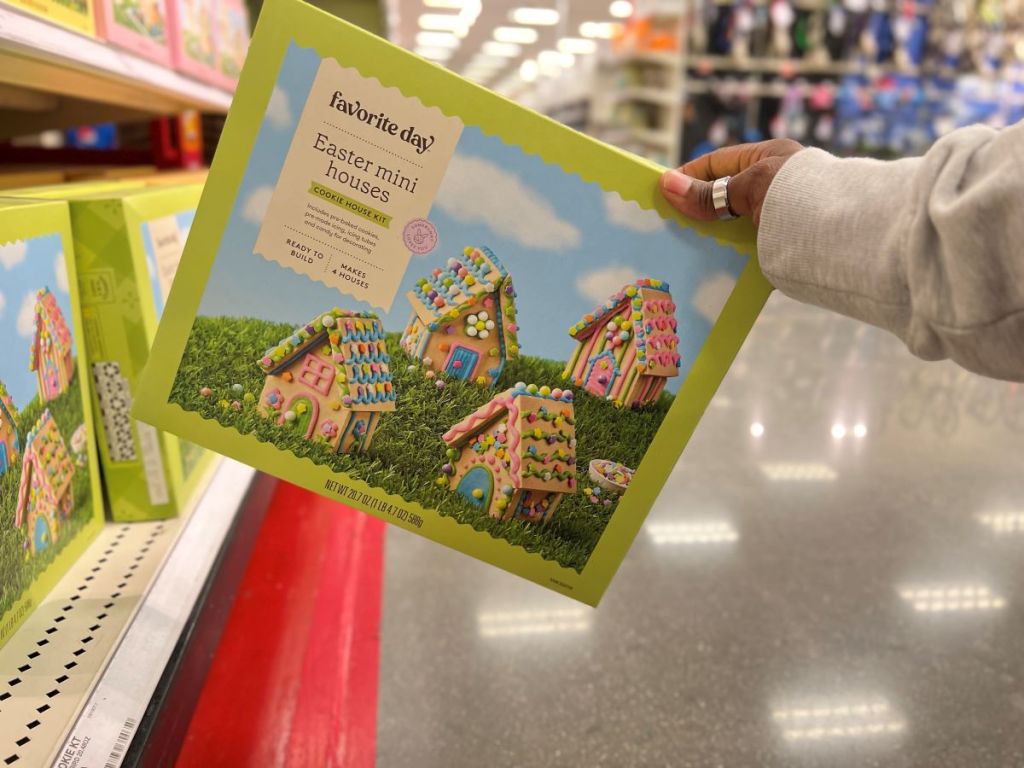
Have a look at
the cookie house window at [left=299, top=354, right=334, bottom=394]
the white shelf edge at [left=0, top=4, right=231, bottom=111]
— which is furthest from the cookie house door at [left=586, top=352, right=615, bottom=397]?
the white shelf edge at [left=0, top=4, right=231, bottom=111]

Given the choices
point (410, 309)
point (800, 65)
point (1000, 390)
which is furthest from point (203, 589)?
point (800, 65)

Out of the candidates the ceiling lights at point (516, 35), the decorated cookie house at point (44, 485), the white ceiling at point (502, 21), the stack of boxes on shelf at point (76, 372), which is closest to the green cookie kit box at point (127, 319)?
the stack of boxes on shelf at point (76, 372)

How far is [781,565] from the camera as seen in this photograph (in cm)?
142

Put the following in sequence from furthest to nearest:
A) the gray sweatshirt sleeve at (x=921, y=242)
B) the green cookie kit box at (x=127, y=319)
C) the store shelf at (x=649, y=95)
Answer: the store shelf at (x=649, y=95) < the green cookie kit box at (x=127, y=319) < the gray sweatshirt sleeve at (x=921, y=242)

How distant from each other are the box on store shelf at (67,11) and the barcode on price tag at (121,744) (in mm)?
728

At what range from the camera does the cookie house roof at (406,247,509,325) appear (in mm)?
696

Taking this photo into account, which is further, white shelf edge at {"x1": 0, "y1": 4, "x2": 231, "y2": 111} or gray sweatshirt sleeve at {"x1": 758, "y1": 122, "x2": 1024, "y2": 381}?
white shelf edge at {"x1": 0, "y1": 4, "x2": 231, "y2": 111}

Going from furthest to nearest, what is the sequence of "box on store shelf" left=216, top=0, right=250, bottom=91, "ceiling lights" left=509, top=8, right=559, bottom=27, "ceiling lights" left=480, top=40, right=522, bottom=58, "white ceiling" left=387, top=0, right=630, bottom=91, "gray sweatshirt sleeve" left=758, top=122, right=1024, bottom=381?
1. "ceiling lights" left=480, top=40, right=522, bottom=58
2. "ceiling lights" left=509, top=8, right=559, bottom=27
3. "white ceiling" left=387, top=0, right=630, bottom=91
4. "box on store shelf" left=216, top=0, right=250, bottom=91
5. "gray sweatshirt sleeve" left=758, top=122, right=1024, bottom=381

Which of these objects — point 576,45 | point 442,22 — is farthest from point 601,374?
point 576,45

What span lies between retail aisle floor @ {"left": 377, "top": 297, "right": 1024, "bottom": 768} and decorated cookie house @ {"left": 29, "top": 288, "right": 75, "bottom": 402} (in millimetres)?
605

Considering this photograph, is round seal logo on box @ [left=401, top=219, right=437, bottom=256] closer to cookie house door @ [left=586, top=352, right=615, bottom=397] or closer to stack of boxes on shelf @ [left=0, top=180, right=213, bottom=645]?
cookie house door @ [left=586, top=352, right=615, bottom=397]

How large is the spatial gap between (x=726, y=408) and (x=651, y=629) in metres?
1.12

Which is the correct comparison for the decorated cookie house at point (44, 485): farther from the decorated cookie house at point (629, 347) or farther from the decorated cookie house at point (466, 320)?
the decorated cookie house at point (629, 347)

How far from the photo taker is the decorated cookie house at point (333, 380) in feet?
2.33
